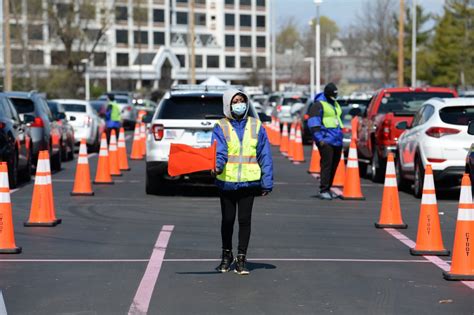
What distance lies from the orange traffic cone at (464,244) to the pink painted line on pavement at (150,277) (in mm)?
2676

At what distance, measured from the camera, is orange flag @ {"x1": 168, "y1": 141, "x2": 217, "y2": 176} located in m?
11.2

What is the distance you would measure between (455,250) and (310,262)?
170 centimetres

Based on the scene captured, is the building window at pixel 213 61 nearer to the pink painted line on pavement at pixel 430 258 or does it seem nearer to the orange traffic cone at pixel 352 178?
the orange traffic cone at pixel 352 178

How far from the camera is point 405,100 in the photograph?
23.1 metres

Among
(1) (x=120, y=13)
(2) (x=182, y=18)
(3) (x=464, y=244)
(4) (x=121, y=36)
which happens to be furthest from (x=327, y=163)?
(2) (x=182, y=18)

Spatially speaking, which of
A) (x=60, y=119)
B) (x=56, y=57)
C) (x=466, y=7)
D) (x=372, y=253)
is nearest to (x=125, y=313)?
(x=372, y=253)

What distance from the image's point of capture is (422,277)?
34.2ft

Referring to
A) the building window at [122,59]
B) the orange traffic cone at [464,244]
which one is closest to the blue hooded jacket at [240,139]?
the orange traffic cone at [464,244]

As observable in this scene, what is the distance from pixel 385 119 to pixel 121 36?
110 metres

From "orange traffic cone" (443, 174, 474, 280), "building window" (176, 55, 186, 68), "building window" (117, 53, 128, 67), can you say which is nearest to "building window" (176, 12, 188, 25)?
"building window" (176, 55, 186, 68)

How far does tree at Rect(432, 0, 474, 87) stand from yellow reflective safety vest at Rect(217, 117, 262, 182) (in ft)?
201

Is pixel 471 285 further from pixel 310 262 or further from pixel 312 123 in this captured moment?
pixel 312 123

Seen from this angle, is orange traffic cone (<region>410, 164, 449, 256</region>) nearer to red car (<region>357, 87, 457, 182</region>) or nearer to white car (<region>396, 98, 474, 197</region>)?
white car (<region>396, 98, 474, 197</region>)

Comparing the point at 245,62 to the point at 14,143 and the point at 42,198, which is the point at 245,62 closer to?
the point at 14,143
